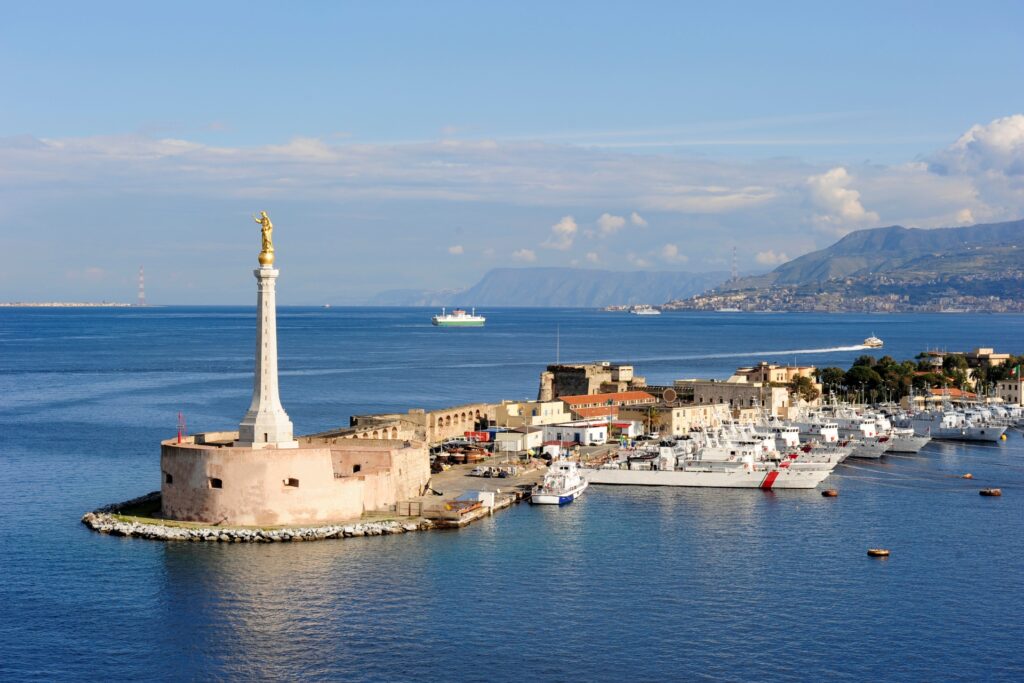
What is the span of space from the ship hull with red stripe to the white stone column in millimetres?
18257

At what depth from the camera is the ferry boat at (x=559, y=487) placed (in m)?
51.9

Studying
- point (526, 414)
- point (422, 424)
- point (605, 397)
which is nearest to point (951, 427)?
point (605, 397)

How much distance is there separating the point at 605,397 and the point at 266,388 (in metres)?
36.7

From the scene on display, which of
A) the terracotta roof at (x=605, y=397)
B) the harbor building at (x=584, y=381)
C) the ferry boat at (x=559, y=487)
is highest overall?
the harbor building at (x=584, y=381)

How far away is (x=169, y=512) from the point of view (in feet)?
148

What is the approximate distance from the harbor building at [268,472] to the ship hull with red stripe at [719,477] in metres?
14.6

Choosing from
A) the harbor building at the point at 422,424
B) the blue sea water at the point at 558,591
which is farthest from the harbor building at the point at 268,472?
the harbor building at the point at 422,424

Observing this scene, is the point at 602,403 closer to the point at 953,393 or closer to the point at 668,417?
the point at 668,417

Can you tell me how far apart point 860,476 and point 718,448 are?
808 cm

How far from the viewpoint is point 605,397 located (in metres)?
78.9

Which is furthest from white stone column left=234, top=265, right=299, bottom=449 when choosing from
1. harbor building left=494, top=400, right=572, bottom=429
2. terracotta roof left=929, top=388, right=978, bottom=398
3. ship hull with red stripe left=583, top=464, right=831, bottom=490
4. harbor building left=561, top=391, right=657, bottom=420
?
terracotta roof left=929, top=388, right=978, bottom=398

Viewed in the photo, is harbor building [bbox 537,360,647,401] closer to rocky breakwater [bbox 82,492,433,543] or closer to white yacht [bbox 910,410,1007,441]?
white yacht [bbox 910,410,1007,441]

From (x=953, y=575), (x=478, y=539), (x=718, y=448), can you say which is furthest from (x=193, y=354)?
(x=953, y=575)

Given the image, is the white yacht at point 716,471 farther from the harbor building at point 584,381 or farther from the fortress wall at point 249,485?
the harbor building at point 584,381
